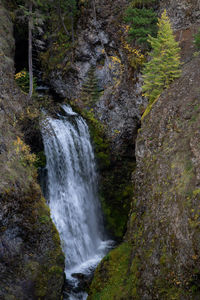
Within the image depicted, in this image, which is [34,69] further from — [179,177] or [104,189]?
[179,177]

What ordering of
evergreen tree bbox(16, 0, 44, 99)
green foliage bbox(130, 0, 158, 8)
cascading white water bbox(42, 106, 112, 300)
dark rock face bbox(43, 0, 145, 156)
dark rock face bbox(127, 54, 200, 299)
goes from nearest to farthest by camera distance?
dark rock face bbox(127, 54, 200, 299) → cascading white water bbox(42, 106, 112, 300) → evergreen tree bbox(16, 0, 44, 99) → green foliage bbox(130, 0, 158, 8) → dark rock face bbox(43, 0, 145, 156)

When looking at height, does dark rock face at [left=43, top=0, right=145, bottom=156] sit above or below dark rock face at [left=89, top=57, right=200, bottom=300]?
above

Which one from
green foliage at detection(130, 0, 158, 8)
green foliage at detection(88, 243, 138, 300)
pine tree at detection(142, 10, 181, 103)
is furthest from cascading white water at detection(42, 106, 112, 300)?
green foliage at detection(130, 0, 158, 8)

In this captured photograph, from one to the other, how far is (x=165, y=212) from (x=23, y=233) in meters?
5.61

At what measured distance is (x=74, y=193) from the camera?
1488 cm

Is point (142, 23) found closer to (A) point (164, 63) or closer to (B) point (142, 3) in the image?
(B) point (142, 3)

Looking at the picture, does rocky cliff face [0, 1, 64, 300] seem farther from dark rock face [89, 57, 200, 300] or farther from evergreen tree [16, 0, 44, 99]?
evergreen tree [16, 0, 44, 99]

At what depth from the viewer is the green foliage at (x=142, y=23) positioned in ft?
54.9

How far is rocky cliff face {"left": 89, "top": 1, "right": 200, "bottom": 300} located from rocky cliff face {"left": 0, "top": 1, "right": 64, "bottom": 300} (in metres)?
2.24

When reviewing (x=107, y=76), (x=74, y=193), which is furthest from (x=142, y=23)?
(x=74, y=193)

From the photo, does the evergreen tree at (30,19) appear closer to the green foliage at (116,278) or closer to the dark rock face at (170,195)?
the dark rock face at (170,195)

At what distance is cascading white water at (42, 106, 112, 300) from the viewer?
13.2 m

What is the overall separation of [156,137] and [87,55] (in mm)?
13073

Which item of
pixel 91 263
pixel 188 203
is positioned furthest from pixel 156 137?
pixel 91 263
